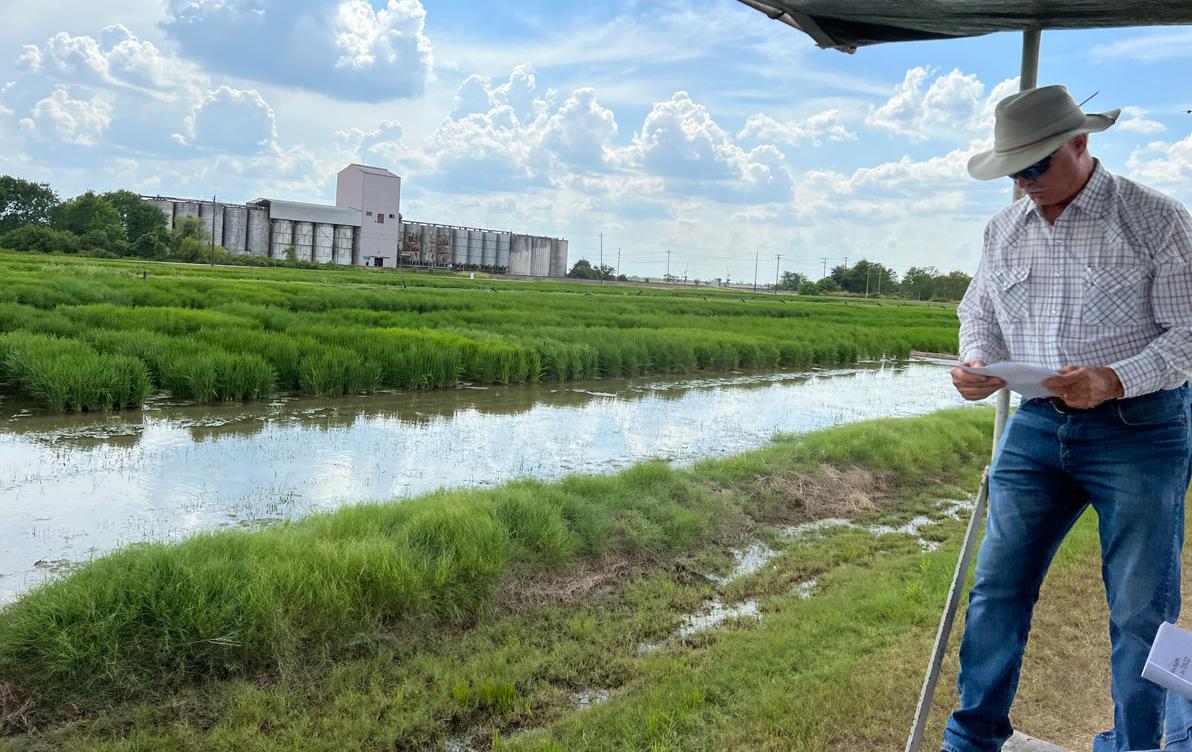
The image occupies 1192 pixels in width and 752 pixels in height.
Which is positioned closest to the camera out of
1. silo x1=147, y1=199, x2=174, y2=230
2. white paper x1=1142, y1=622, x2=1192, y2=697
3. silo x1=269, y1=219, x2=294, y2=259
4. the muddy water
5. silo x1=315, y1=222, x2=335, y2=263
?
white paper x1=1142, y1=622, x2=1192, y2=697

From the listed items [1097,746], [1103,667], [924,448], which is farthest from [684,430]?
[1097,746]

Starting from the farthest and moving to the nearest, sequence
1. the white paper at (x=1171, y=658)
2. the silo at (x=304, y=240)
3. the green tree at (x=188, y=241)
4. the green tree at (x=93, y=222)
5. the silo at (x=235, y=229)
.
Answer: the silo at (x=304, y=240) → the silo at (x=235, y=229) → the green tree at (x=188, y=241) → the green tree at (x=93, y=222) → the white paper at (x=1171, y=658)

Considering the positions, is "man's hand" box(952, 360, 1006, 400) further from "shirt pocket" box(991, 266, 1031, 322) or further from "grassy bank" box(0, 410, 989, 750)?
"grassy bank" box(0, 410, 989, 750)

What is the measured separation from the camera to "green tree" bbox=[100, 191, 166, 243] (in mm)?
48219

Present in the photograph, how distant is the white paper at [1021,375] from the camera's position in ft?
5.78

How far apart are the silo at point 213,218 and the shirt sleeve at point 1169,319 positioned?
55684mm

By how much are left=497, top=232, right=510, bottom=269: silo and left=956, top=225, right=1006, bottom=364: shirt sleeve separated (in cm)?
7095

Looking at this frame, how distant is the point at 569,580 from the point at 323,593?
51.1 inches

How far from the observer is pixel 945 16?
7.71ft

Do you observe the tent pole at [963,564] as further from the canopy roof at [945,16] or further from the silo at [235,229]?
the silo at [235,229]

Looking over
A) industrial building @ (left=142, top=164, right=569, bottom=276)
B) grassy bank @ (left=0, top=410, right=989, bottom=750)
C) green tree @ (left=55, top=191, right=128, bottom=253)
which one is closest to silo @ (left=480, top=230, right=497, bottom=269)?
industrial building @ (left=142, top=164, right=569, bottom=276)

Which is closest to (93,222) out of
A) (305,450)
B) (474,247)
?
(474,247)

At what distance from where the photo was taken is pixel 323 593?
3.36 m

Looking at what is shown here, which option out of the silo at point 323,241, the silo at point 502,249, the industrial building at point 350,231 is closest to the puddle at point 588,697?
the industrial building at point 350,231
